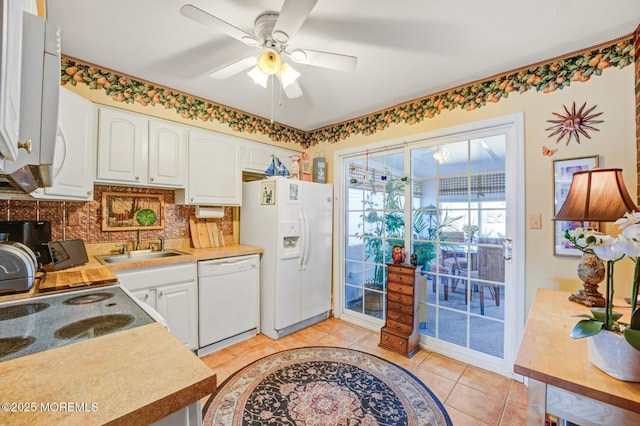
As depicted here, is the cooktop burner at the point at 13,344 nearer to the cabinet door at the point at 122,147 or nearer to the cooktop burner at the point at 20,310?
the cooktop burner at the point at 20,310

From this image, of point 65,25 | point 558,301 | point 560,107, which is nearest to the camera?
point 558,301

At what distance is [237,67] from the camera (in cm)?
180

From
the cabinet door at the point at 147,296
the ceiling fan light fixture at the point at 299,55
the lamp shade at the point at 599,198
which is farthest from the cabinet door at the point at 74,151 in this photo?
the lamp shade at the point at 599,198

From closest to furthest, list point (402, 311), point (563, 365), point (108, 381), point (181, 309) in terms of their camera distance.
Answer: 1. point (108, 381)
2. point (563, 365)
3. point (181, 309)
4. point (402, 311)

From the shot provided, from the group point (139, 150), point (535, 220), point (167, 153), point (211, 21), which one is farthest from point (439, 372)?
point (139, 150)

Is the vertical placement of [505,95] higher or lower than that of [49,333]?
higher

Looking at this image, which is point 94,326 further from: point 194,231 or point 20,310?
point 194,231

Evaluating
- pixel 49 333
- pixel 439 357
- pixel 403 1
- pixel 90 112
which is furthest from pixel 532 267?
pixel 90 112

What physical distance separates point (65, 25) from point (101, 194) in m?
1.28

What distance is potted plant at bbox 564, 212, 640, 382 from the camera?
0.78 metres

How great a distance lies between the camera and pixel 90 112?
2102mm

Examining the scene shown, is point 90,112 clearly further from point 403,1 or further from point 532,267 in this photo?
point 532,267

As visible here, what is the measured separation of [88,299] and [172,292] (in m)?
1.04

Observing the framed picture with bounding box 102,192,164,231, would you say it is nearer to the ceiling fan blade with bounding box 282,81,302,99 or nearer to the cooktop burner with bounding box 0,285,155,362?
the cooktop burner with bounding box 0,285,155,362
